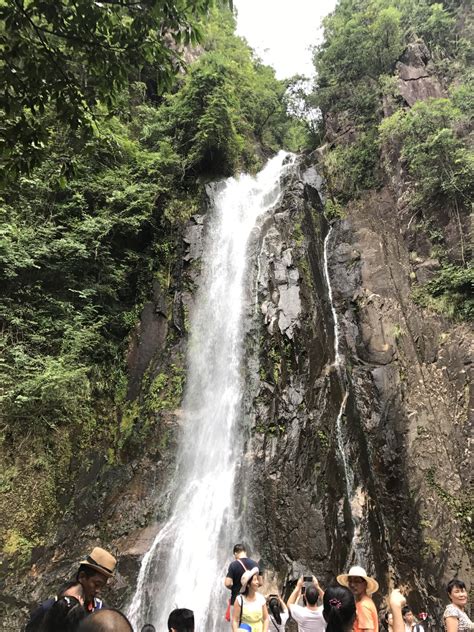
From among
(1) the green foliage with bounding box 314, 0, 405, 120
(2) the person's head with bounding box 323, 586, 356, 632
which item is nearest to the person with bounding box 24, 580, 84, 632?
(2) the person's head with bounding box 323, 586, 356, 632

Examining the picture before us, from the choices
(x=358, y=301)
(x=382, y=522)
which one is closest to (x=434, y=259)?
(x=358, y=301)

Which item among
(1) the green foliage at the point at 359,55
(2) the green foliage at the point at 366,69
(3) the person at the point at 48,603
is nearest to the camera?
(3) the person at the point at 48,603

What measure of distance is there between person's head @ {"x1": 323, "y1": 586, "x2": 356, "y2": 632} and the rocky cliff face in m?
4.79

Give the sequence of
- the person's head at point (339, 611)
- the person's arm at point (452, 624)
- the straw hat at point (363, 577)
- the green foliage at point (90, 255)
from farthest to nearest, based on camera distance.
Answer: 1. the green foliage at point (90, 255)
2. the person's arm at point (452, 624)
3. the straw hat at point (363, 577)
4. the person's head at point (339, 611)

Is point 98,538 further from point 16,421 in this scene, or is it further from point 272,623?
point 272,623

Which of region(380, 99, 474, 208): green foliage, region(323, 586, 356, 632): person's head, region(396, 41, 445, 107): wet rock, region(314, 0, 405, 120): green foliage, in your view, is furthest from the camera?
region(314, 0, 405, 120): green foliage

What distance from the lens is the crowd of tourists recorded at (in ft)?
7.25

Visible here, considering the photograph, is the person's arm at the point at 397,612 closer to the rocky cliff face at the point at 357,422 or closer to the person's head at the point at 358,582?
the person's head at the point at 358,582

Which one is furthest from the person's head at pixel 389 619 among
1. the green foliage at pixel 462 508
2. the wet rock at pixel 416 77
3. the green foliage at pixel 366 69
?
the wet rock at pixel 416 77

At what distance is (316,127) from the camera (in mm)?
21422

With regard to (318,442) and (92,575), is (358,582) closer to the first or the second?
(92,575)

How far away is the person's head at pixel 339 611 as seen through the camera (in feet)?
8.46

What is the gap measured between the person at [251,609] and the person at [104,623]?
7.30 ft

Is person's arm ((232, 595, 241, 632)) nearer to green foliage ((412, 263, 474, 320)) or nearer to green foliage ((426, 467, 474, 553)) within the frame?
green foliage ((426, 467, 474, 553))
